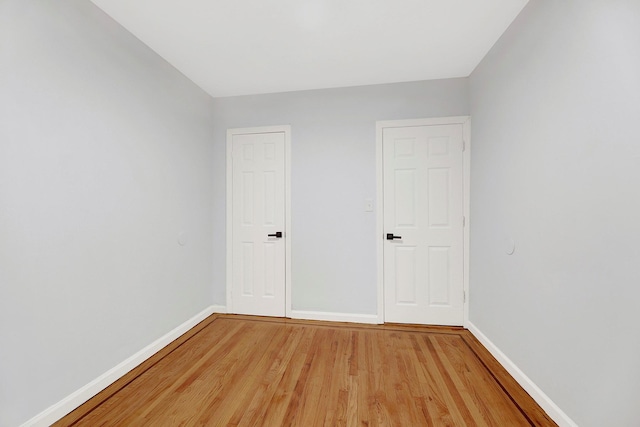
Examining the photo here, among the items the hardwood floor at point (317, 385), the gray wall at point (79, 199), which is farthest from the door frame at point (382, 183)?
the gray wall at point (79, 199)

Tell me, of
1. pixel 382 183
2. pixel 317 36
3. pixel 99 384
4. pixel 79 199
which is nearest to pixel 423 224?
pixel 382 183

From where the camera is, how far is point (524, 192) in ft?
6.17

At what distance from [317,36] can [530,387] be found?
293cm

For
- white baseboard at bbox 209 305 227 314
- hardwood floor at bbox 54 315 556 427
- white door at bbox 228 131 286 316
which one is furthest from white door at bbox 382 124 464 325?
white baseboard at bbox 209 305 227 314

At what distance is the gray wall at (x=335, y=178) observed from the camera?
9.57 feet

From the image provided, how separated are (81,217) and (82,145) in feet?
1.52

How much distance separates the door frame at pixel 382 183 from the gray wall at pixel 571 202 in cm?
50

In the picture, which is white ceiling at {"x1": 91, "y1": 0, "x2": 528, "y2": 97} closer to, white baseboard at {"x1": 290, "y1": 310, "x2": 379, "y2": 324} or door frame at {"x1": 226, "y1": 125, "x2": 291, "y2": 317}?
door frame at {"x1": 226, "y1": 125, "x2": 291, "y2": 317}

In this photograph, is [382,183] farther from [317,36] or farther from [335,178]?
[317,36]

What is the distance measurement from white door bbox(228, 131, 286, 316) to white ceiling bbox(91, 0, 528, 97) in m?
0.70

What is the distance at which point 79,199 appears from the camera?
1707 millimetres

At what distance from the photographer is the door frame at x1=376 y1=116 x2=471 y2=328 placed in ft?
9.08

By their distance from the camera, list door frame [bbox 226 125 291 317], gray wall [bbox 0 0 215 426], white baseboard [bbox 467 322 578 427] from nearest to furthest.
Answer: gray wall [bbox 0 0 215 426] → white baseboard [bbox 467 322 578 427] → door frame [bbox 226 125 291 317]

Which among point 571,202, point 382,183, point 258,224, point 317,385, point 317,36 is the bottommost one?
point 317,385
